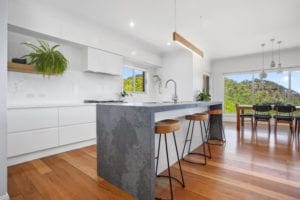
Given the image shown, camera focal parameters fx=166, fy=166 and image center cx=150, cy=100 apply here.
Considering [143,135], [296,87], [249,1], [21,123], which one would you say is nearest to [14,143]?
[21,123]

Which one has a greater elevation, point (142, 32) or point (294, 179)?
point (142, 32)

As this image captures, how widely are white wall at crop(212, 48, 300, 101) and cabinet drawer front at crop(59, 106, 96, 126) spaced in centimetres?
584

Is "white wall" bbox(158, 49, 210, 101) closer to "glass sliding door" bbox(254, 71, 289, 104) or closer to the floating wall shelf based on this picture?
"glass sliding door" bbox(254, 71, 289, 104)

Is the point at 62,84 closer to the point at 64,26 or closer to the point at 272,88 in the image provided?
the point at 64,26

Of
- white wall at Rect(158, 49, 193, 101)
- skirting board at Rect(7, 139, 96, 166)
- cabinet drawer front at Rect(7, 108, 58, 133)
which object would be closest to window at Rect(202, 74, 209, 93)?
white wall at Rect(158, 49, 193, 101)

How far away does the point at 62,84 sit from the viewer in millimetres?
3523

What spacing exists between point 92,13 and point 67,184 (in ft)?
9.89

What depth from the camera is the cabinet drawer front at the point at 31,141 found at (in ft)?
8.08

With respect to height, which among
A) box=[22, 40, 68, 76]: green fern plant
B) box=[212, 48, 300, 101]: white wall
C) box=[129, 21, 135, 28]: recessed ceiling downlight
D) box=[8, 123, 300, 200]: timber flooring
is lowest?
box=[8, 123, 300, 200]: timber flooring

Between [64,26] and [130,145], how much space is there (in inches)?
113

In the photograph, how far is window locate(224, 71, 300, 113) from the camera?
6109 mm

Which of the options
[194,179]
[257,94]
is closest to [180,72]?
[257,94]

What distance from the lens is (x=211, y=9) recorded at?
310 cm

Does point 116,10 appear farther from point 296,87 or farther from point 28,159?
point 296,87
